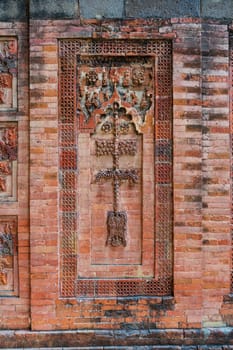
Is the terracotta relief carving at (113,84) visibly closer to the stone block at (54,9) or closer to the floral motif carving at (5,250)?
the stone block at (54,9)

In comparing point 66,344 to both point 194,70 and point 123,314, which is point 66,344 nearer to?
point 123,314

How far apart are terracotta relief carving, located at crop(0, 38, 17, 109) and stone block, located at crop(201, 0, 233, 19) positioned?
98.3 inches

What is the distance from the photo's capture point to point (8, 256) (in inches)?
202

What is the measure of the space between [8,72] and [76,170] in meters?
1.55

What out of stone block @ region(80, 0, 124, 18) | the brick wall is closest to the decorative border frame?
the brick wall

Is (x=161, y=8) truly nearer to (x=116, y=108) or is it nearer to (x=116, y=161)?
(x=116, y=108)

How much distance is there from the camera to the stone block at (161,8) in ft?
16.6

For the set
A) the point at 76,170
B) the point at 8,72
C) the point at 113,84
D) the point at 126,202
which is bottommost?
the point at 126,202

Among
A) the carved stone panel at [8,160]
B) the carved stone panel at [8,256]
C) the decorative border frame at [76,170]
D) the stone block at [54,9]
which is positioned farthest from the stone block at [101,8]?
the carved stone panel at [8,256]

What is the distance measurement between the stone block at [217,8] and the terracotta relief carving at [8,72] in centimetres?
250

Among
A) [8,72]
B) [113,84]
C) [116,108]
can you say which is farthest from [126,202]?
[8,72]

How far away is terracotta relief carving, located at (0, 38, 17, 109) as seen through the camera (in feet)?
16.7

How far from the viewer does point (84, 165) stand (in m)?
5.12

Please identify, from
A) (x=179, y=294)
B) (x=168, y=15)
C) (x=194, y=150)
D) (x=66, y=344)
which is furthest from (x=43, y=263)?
(x=168, y=15)
